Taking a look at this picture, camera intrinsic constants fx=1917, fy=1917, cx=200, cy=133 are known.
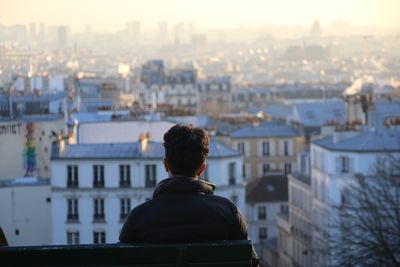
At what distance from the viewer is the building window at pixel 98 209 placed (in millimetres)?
34562

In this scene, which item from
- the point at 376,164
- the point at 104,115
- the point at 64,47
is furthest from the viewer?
the point at 64,47

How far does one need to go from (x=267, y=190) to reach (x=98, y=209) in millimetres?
15055

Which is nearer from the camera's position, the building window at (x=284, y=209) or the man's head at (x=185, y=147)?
the man's head at (x=185, y=147)

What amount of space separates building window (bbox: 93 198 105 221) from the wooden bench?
28.4 m

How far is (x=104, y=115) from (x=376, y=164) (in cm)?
1155

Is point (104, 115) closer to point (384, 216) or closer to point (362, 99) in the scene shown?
point (362, 99)

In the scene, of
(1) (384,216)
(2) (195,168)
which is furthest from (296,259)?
(2) (195,168)

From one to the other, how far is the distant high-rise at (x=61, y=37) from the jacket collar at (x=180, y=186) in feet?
395

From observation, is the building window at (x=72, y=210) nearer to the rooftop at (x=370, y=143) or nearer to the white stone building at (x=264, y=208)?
the rooftop at (x=370, y=143)

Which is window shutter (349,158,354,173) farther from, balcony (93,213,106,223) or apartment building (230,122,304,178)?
apartment building (230,122,304,178)

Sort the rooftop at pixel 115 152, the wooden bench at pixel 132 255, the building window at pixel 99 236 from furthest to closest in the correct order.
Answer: the rooftop at pixel 115 152, the building window at pixel 99 236, the wooden bench at pixel 132 255

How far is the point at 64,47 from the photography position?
141500 mm

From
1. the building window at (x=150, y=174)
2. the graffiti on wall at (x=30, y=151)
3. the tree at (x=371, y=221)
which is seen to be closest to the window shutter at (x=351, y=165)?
the tree at (x=371, y=221)

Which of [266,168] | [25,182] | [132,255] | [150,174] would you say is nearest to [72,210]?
[25,182]
